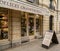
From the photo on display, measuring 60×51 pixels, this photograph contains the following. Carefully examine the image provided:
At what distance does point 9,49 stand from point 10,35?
116cm

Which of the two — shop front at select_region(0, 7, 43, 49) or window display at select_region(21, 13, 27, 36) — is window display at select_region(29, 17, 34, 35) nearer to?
shop front at select_region(0, 7, 43, 49)

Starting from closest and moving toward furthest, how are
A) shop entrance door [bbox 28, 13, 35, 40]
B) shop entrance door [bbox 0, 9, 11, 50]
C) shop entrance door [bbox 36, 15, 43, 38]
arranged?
shop entrance door [bbox 0, 9, 11, 50] → shop entrance door [bbox 28, 13, 35, 40] → shop entrance door [bbox 36, 15, 43, 38]

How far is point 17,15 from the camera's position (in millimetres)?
10812

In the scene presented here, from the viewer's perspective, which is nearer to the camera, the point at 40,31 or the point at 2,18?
the point at 2,18

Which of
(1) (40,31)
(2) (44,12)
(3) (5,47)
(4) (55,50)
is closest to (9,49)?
(3) (5,47)

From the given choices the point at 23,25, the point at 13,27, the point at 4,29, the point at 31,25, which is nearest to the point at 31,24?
the point at 31,25

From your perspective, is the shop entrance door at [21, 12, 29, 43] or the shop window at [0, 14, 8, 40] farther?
the shop entrance door at [21, 12, 29, 43]

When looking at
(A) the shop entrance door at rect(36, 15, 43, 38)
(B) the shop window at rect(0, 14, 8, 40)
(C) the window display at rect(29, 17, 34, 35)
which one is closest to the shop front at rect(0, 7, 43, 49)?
(B) the shop window at rect(0, 14, 8, 40)

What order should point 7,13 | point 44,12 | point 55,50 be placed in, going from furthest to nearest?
point 44,12
point 7,13
point 55,50

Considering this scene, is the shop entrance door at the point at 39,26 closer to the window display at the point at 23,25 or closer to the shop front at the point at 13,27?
the shop front at the point at 13,27

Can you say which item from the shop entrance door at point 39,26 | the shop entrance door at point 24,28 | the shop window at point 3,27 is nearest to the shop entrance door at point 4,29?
the shop window at point 3,27

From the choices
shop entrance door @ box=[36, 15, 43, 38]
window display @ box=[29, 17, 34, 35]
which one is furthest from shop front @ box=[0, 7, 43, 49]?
shop entrance door @ box=[36, 15, 43, 38]

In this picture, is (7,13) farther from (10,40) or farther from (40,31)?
(40,31)

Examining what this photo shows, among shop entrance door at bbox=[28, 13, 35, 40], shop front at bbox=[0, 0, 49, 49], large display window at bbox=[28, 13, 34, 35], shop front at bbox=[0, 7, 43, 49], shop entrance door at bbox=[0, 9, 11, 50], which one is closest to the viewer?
shop front at bbox=[0, 0, 49, 49]
